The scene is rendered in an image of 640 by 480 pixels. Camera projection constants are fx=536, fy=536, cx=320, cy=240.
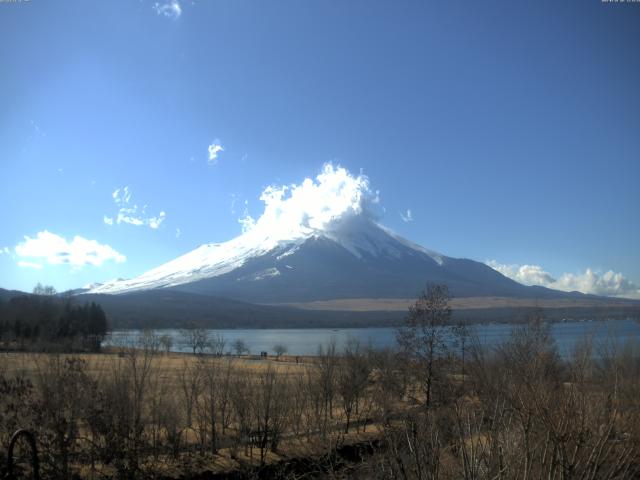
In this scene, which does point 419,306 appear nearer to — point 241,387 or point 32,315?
point 241,387

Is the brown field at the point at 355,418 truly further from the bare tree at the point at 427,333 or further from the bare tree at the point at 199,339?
the bare tree at the point at 199,339

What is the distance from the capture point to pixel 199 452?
20.5m

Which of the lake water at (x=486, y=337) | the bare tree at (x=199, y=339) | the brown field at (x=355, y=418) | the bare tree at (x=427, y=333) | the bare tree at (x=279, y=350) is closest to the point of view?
the brown field at (x=355, y=418)

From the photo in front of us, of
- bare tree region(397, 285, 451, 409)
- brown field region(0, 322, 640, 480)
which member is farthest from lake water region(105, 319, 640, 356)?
bare tree region(397, 285, 451, 409)

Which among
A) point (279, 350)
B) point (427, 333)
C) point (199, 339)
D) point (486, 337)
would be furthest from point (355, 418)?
point (279, 350)

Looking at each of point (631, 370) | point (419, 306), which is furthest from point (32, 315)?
point (631, 370)

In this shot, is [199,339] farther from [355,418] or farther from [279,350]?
[355,418]

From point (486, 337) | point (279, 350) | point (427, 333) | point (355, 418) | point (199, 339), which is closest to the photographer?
point (427, 333)

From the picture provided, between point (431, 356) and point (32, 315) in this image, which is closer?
point (431, 356)

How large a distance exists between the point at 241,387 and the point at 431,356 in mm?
9446

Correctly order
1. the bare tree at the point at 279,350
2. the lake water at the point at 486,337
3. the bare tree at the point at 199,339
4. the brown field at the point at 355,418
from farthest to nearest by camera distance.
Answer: the bare tree at the point at 279,350, the bare tree at the point at 199,339, the lake water at the point at 486,337, the brown field at the point at 355,418

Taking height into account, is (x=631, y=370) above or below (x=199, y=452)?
above

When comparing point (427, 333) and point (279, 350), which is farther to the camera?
point (279, 350)

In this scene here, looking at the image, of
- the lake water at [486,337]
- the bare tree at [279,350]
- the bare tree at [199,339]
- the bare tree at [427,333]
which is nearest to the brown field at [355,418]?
the bare tree at [427,333]
